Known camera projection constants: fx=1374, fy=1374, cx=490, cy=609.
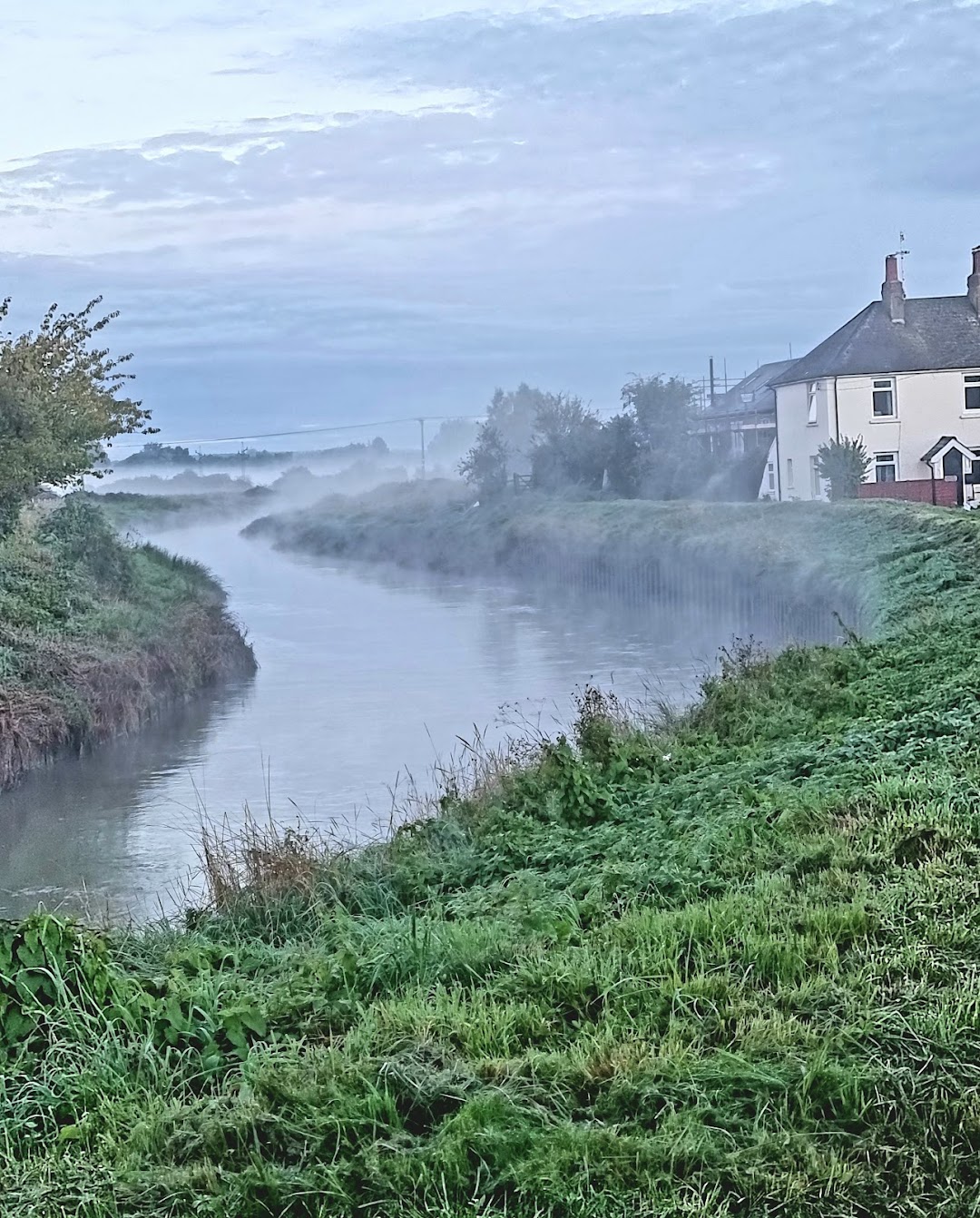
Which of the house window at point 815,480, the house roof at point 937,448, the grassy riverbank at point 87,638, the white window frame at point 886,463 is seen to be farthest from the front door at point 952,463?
the grassy riverbank at point 87,638

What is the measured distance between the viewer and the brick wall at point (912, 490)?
4088 cm

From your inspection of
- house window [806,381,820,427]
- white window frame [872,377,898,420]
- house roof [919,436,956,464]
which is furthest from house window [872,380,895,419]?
house window [806,381,820,427]

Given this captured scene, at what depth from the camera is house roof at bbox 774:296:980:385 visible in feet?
146

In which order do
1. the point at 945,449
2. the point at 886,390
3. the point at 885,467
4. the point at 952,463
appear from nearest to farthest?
1. the point at 945,449
2. the point at 952,463
3. the point at 886,390
4. the point at 885,467

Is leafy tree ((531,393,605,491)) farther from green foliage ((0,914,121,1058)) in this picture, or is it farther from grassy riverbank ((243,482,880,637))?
green foliage ((0,914,121,1058))

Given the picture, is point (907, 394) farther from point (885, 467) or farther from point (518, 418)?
point (518, 418)

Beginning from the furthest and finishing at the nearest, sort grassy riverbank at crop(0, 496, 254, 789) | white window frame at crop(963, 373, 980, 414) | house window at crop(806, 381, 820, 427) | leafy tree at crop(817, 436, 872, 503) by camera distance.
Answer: house window at crop(806, 381, 820, 427) → white window frame at crop(963, 373, 980, 414) → leafy tree at crop(817, 436, 872, 503) → grassy riverbank at crop(0, 496, 254, 789)

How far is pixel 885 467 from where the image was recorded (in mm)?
44719

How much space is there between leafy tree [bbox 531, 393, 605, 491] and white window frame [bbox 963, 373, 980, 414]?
17764 mm

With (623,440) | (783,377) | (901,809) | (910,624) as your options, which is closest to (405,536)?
(623,440)

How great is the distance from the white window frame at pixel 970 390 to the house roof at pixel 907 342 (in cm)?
38

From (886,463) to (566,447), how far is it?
18481mm

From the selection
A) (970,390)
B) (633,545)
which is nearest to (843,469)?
(633,545)

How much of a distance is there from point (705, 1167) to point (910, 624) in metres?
11.8
